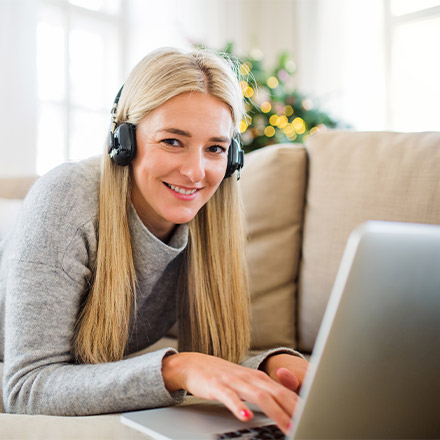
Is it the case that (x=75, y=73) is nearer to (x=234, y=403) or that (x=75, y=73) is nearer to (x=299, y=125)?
(x=299, y=125)

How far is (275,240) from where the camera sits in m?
1.35

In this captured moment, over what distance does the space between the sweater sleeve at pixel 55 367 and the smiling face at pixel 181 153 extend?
23 centimetres

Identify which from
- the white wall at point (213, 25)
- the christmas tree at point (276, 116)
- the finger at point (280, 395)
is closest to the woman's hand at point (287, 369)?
the finger at point (280, 395)

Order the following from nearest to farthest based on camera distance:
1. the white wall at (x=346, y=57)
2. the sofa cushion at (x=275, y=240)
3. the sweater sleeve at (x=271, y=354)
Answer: the sweater sleeve at (x=271, y=354), the sofa cushion at (x=275, y=240), the white wall at (x=346, y=57)

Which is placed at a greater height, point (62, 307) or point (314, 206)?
point (314, 206)

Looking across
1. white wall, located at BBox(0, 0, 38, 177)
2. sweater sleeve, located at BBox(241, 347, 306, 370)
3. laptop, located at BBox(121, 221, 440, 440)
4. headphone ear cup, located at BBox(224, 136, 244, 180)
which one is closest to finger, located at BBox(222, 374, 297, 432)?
laptop, located at BBox(121, 221, 440, 440)

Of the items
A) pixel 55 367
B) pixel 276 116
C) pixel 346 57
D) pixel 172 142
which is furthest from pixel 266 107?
pixel 55 367

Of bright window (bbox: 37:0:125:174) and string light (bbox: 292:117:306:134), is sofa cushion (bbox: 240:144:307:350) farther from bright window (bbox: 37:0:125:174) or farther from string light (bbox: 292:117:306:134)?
bright window (bbox: 37:0:125:174)

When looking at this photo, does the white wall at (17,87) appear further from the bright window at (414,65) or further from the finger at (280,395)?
the finger at (280,395)

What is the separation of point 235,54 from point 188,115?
2.80 metres

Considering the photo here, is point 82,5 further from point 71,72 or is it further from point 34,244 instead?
point 34,244

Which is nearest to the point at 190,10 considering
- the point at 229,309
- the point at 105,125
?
the point at 105,125

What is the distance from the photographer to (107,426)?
75 cm

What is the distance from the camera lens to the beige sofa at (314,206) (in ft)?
3.80
